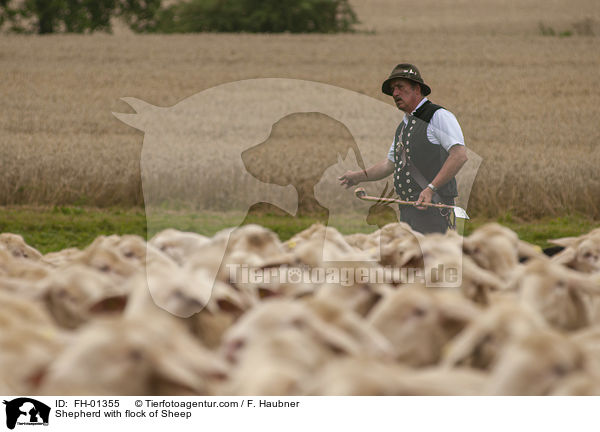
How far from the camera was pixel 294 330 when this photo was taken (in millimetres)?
2754

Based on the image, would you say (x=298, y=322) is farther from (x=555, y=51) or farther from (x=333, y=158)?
(x=555, y=51)

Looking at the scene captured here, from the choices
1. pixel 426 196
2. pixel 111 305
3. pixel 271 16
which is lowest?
pixel 271 16

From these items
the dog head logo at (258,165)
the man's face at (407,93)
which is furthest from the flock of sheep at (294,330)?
the dog head logo at (258,165)

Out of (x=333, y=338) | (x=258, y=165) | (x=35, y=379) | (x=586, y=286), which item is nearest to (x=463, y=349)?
(x=333, y=338)

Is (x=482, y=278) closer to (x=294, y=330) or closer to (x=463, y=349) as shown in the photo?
(x=463, y=349)

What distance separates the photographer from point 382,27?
136 feet

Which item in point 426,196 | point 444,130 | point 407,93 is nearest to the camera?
point 426,196

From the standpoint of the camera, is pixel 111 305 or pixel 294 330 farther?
pixel 111 305

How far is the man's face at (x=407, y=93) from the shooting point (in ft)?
22.0

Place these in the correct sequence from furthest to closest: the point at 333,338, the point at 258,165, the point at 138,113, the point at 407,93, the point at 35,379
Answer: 1. the point at 258,165
2. the point at 138,113
3. the point at 407,93
4. the point at 333,338
5. the point at 35,379

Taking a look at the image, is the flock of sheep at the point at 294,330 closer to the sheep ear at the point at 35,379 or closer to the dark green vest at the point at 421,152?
the sheep ear at the point at 35,379
